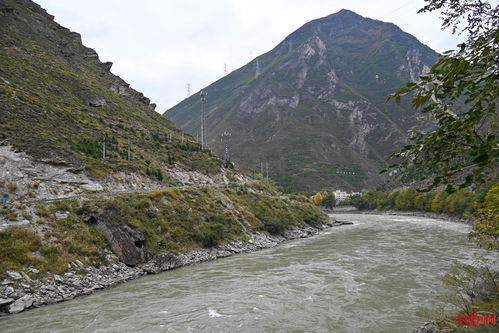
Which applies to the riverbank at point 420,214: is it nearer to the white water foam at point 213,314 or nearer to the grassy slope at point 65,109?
the grassy slope at point 65,109

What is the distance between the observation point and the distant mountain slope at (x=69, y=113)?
3875 cm

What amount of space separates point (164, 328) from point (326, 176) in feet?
611

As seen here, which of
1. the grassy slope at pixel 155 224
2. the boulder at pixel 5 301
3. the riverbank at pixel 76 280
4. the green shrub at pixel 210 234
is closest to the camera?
the boulder at pixel 5 301

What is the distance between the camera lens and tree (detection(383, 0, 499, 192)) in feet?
10.5

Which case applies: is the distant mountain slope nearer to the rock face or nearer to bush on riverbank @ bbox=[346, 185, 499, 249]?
the rock face

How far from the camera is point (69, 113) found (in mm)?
55156

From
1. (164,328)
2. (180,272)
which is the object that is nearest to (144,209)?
(180,272)

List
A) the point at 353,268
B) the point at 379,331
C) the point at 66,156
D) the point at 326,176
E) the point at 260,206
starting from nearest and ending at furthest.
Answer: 1. the point at 379,331
2. the point at 353,268
3. the point at 66,156
4. the point at 260,206
5. the point at 326,176

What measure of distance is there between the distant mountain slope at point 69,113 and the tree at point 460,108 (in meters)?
36.2

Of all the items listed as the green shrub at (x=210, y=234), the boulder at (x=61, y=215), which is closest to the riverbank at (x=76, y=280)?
the green shrub at (x=210, y=234)

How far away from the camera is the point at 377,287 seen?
19.9 meters

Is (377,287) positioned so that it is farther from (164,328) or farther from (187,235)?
(187,235)

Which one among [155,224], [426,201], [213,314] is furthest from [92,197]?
[426,201]

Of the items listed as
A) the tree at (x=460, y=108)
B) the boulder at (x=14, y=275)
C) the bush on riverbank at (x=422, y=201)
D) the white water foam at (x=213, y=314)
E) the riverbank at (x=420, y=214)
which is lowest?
the riverbank at (x=420, y=214)
